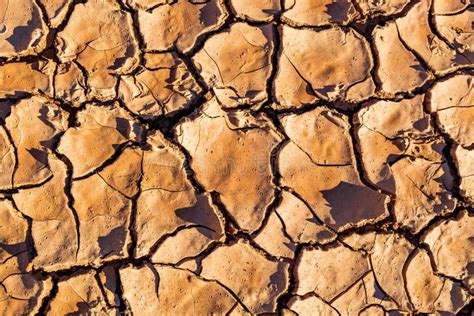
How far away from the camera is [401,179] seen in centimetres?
304

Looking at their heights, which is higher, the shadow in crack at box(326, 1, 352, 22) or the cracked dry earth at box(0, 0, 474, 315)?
the shadow in crack at box(326, 1, 352, 22)

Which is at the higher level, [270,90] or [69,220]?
[270,90]

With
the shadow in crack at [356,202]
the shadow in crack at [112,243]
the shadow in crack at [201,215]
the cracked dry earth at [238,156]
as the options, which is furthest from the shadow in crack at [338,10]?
the shadow in crack at [112,243]

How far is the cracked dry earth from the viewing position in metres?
2.97

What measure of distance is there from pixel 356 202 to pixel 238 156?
77cm

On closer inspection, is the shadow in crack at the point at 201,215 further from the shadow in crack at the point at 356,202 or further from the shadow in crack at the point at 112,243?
the shadow in crack at the point at 356,202

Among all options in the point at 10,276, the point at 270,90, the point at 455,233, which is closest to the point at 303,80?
the point at 270,90

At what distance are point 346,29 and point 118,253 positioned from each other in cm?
194

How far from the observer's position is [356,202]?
119 inches

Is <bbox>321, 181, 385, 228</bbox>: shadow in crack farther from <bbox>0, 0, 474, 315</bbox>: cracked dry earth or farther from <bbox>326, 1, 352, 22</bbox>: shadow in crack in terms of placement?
<bbox>326, 1, 352, 22</bbox>: shadow in crack

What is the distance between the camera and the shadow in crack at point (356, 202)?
9.95 feet

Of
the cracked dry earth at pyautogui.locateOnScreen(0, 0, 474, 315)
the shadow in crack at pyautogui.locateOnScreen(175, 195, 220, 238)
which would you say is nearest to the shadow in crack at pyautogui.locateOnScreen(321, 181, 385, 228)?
the cracked dry earth at pyautogui.locateOnScreen(0, 0, 474, 315)

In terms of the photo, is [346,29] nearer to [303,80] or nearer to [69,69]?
[303,80]

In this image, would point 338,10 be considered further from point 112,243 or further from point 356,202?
point 112,243
